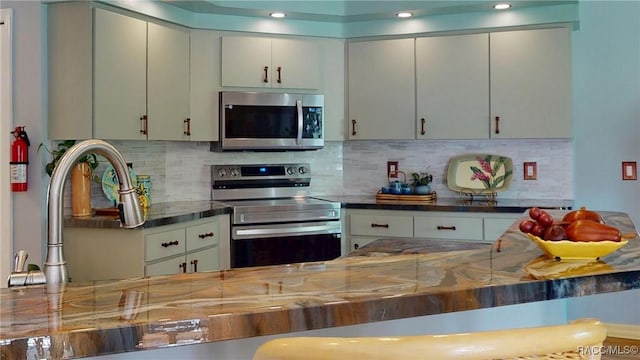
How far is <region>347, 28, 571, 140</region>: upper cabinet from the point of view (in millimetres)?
4070

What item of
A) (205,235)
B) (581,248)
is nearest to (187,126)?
(205,235)

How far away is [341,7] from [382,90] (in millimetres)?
682

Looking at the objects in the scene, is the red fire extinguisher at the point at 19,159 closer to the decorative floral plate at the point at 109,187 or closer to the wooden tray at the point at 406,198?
the decorative floral plate at the point at 109,187

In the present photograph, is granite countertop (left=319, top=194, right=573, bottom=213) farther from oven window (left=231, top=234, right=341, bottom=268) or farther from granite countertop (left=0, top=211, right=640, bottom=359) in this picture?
granite countertop (left=0, top=211, right=640, bottom=359)

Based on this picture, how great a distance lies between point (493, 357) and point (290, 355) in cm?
28

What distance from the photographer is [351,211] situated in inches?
167

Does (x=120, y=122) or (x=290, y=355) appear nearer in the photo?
(x=290, y=355)

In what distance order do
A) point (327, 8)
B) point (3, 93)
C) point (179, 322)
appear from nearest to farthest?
point (179, 322) < point (3, 93) < point (327, 8)

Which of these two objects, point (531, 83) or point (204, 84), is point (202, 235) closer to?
point (204, 84)

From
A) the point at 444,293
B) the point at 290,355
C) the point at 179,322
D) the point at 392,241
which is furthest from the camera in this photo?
the point at 392,241

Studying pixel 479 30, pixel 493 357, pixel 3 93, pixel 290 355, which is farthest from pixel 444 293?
pixel 479 30

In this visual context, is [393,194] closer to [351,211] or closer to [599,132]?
[351,211]

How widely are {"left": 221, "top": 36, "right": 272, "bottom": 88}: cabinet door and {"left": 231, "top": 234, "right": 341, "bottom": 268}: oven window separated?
3.83ft

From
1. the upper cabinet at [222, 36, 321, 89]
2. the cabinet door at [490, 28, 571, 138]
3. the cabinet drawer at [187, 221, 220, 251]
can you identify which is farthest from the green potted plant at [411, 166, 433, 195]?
the cabinet drawer at [187, 221, 220, 251]
